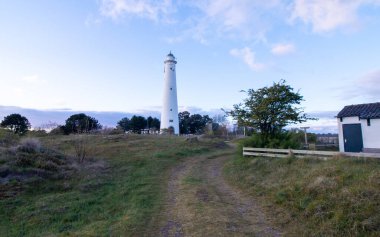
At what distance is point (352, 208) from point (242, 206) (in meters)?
3.04

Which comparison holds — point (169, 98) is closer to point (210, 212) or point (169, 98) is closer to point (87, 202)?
point (87, 202)

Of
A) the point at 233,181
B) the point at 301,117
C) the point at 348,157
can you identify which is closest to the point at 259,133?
the point at 301,117

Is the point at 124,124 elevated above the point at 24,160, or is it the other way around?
the point at 124,124

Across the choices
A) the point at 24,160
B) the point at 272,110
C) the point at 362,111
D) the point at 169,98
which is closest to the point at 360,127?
the point at 362,111

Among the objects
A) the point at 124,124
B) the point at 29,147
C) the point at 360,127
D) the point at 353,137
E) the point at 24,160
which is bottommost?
the point at 24,160

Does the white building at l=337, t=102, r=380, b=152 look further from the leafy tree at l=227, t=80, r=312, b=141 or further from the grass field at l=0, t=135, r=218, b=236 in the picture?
the grass field at l=0, t=135, r=218, b=236

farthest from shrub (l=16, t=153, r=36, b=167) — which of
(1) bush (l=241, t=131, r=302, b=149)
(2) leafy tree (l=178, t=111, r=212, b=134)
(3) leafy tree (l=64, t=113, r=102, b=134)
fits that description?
(2) leafy tree (l=178, t=111, r=212, b=134)

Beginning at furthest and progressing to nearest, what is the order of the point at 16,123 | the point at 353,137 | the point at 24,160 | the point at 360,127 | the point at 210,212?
the point at 16,123 → the point at 353,137 → the point at 360,127 → the point at 24,160 → the point at 210,212

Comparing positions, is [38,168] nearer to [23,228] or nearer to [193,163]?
[23,228]

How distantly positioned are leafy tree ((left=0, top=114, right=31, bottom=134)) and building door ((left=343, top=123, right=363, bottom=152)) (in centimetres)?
3338

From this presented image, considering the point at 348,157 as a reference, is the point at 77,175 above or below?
below

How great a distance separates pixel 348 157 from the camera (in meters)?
10.1

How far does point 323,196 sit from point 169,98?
35687 millimetres

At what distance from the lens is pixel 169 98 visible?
137 feet
